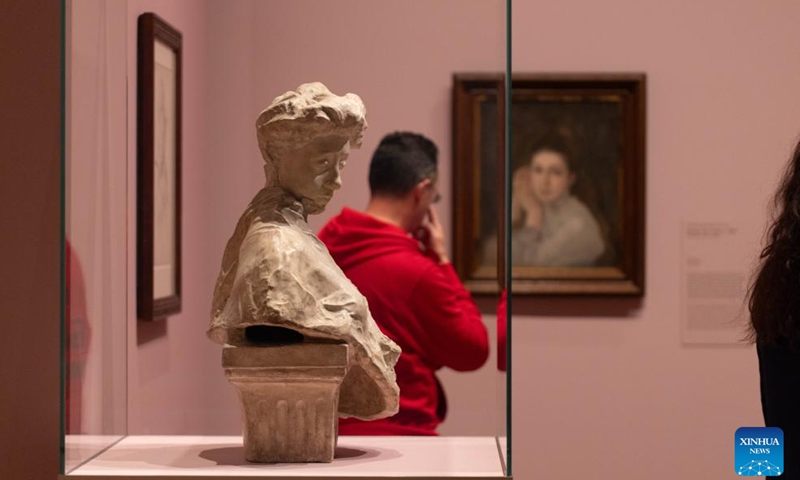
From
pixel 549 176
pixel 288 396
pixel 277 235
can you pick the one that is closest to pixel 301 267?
pixel 277 235

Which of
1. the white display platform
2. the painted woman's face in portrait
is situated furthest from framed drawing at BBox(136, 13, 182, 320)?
the painted woman's face in portrait

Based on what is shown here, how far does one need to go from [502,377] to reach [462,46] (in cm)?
72

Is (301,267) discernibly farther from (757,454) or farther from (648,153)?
(648,153)

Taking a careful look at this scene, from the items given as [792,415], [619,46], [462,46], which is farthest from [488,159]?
[792,415]

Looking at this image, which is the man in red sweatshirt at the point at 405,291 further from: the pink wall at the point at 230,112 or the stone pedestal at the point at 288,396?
the stone pedestal at the point at 288,396

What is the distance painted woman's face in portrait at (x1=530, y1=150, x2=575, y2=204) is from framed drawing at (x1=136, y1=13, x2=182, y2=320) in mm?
1270

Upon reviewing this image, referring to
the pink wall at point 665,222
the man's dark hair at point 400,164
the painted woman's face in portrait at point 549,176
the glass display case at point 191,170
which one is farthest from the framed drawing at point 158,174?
the painted woman's face in portrait at point 549,176

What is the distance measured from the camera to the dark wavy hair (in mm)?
2381

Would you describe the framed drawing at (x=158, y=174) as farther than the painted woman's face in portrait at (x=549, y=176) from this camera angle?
No

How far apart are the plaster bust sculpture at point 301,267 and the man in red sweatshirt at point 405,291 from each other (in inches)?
10.6

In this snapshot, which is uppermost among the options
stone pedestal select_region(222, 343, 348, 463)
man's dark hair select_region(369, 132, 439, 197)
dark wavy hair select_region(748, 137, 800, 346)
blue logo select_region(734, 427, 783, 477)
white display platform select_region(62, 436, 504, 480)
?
man's dark hair select_region(369, 132, 439, 197)

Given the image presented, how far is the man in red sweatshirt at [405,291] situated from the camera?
8.37ft

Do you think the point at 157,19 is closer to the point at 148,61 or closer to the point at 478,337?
the point at 148,61

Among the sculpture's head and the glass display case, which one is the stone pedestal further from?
the sculpture's head
